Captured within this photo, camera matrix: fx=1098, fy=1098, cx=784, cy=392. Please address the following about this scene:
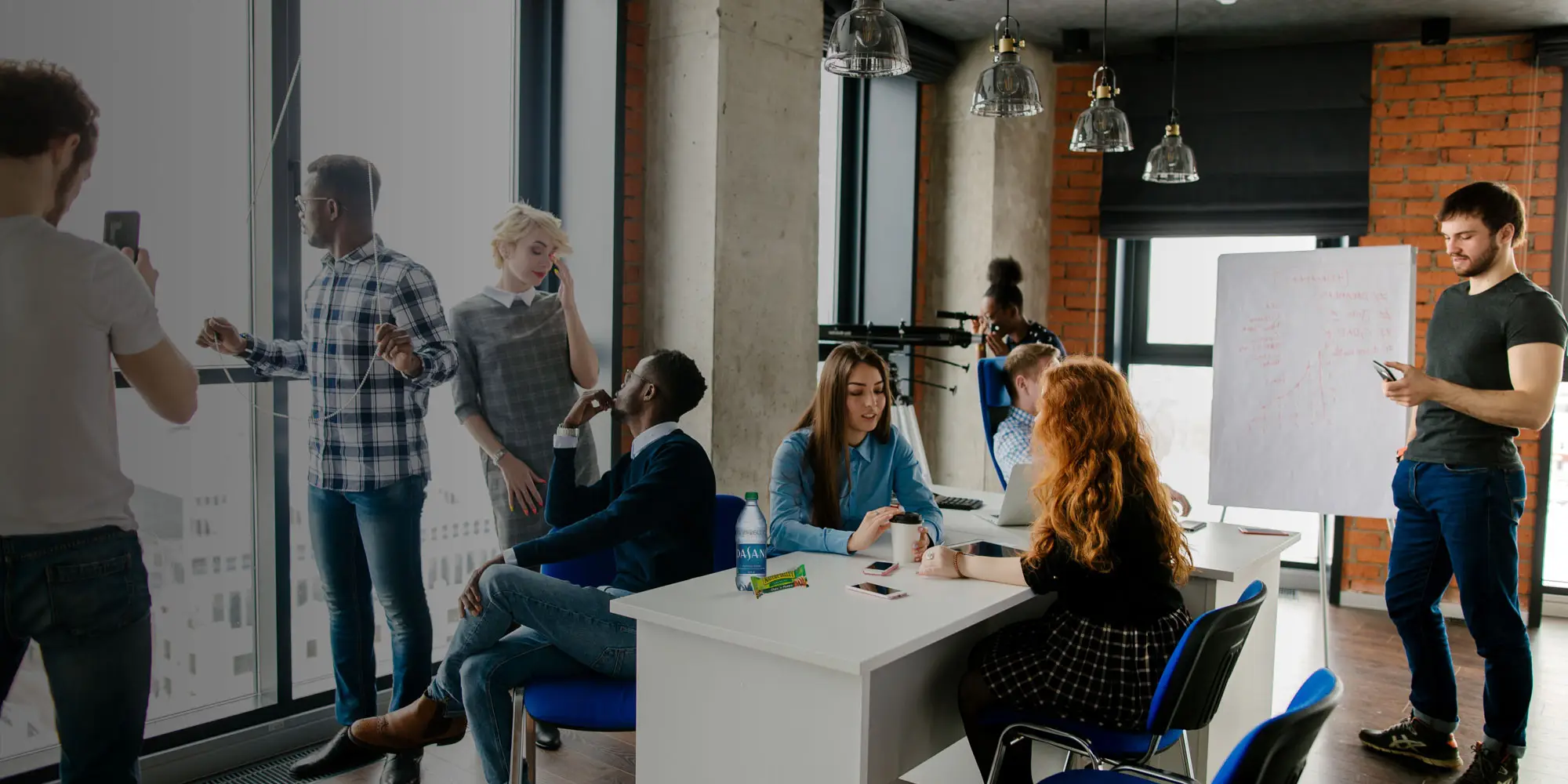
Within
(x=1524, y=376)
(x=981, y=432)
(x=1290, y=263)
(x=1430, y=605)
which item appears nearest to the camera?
(x=1524, y=376)

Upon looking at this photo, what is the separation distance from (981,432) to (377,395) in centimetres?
350

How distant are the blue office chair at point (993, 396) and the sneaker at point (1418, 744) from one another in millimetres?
1472

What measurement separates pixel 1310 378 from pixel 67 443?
3874mm

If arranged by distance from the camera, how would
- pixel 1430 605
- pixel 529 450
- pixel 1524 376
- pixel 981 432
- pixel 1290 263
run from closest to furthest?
pixel 1524 376, pixel 1430 605, pixel 529 450, pixel 1290 263, pixel 981 432

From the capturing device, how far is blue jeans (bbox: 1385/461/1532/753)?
320 centimetres

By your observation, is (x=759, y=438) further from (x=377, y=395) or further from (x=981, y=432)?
(x=981, y=432)

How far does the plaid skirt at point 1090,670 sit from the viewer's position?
2.31 m

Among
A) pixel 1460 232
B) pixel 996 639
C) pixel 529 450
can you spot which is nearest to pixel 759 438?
pixel 529 450

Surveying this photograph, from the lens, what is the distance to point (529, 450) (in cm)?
362

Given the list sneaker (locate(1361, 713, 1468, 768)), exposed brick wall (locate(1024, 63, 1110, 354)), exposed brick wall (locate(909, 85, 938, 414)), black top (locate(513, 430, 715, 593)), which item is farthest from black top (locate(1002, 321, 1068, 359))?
black top (locate(513, 430, 715, 593))

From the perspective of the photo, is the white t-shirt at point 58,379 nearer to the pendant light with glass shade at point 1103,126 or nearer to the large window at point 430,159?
the large window at point 430,159

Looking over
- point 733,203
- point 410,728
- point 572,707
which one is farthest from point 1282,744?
point 733,203

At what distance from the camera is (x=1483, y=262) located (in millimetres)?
3221

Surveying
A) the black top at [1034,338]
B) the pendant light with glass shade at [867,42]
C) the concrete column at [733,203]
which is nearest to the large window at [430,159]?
the concrete column at [733,203]
